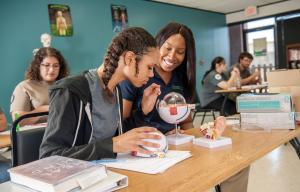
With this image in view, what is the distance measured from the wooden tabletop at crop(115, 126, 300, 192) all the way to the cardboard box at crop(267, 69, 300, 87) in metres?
1.25

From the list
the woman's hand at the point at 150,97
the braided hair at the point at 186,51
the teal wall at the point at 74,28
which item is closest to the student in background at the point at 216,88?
the teal wall at the point at 74,28

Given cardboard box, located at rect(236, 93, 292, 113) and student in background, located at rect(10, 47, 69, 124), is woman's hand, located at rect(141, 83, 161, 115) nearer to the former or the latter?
cardboard box, located at rect(236, 93, 292, 113)

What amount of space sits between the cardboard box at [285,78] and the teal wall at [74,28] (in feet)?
9.73

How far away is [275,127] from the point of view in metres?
1.26

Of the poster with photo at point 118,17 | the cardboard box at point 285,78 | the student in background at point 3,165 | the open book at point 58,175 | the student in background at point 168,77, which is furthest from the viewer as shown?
the poster with photo at point 118,17

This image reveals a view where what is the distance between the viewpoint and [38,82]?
255 centimetres

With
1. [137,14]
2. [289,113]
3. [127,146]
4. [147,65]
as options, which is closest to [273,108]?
[289,113]

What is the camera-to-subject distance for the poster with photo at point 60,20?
4238mm

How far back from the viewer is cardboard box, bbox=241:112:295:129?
1.24 metres

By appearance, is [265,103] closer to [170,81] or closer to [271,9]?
[170,81]

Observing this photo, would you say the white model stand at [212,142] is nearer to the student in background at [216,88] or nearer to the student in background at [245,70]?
the student in background at [216,88]

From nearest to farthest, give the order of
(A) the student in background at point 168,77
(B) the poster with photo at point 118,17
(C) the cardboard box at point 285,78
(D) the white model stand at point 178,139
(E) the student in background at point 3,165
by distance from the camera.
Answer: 1. (D) the white model stand at point 178,139
2. (A) the student in background at point 168,77
3. (E) the student in background at point 3,165
4. (C) the cardboard box at point 285,78
5. (B) the poster with photo at point 118,17

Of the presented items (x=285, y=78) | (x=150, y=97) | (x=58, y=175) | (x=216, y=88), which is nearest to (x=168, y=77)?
(x=150, y=97)

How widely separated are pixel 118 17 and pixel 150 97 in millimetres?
4052
